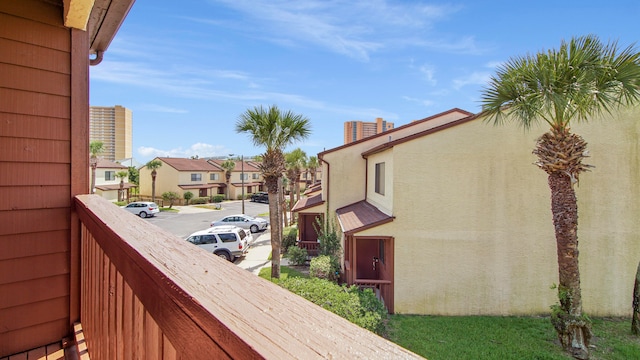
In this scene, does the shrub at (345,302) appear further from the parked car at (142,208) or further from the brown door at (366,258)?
the parked car at (142,208)

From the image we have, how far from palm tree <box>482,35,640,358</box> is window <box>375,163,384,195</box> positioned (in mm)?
4550

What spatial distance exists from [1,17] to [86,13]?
24.5 inches

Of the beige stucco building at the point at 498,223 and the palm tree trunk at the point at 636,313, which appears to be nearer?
the palm tree trunk at the point at 636,313

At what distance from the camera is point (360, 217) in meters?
11.7

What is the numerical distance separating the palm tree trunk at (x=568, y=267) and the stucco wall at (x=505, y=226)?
2184 mm

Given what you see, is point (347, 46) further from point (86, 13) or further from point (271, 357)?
point (271, 357)

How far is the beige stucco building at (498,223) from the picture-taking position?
10062 millimetres

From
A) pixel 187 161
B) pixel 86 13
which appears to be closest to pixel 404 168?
pixel 86 13

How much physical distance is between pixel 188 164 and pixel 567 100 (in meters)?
42.7

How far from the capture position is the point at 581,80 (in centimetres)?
708

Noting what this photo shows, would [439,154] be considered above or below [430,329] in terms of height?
above

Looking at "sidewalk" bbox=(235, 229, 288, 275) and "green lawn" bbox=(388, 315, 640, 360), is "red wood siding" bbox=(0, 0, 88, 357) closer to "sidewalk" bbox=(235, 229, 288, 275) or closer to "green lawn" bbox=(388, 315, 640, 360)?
"green lawn" bbox=(388, 315, 640, 360)

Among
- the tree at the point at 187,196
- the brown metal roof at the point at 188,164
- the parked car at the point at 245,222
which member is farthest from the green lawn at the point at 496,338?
the brown metal roof at the point at 188,164

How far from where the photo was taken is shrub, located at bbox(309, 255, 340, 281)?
1119 cm
